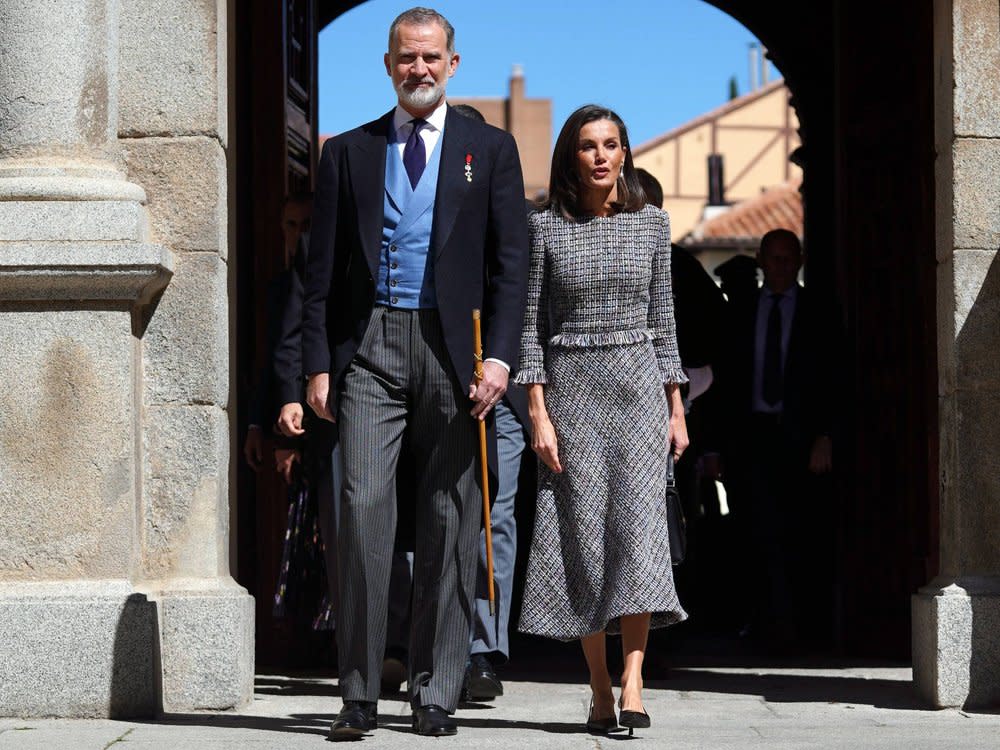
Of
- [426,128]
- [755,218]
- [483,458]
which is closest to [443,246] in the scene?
[426,128]

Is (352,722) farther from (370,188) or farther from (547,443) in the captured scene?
(370,188)

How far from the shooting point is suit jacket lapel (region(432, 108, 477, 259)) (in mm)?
5922

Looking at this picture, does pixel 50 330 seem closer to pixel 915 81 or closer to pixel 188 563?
pixel 188 563

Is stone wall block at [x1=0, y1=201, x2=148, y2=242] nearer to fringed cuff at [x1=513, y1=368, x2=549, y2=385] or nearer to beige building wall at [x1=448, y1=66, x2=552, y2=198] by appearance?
fringed cuff at [x1=513, y1=368, x2=549, y2=385]

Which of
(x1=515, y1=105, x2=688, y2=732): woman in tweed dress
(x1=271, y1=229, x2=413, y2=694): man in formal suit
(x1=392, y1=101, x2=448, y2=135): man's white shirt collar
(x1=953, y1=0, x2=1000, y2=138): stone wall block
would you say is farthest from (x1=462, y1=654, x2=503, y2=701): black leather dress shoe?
(x1=953, y1=0, x2=1000, y2=138): stone wall block

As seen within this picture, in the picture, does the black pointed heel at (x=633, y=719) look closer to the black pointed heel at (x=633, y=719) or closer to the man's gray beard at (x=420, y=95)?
the black pointed heel at (x=633, y=719)

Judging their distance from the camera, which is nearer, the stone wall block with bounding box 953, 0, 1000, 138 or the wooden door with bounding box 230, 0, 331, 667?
the stone wall block with bounding box 953, 0, 1000, 138

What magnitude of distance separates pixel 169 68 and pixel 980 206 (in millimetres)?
2891

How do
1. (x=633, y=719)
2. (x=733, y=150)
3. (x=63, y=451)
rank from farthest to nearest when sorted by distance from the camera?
(x=733, y=150) → (x=63, y=451) → (x=633, y=719)

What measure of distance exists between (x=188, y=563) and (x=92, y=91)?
1.66 meters

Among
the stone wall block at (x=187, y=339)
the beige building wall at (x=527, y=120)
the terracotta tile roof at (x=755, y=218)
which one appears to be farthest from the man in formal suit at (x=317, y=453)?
the beige building wall at (x=527, y=120)

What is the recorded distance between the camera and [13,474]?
255 inches

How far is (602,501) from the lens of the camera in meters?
6.07

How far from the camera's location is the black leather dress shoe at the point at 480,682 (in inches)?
273
